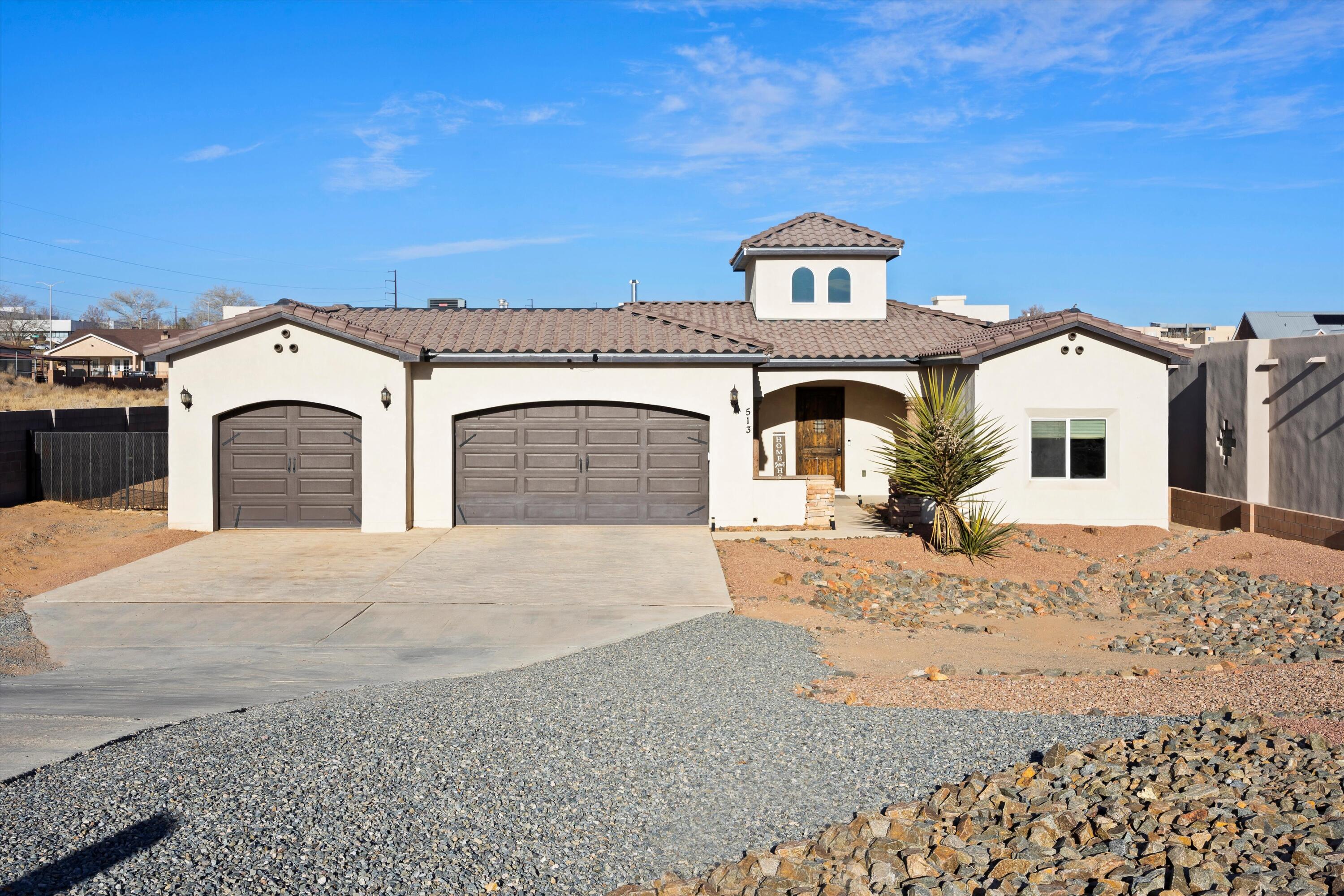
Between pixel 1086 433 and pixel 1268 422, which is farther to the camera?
pixel 1268 422

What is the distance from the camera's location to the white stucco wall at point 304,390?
17.3 m

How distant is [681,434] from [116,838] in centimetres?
1366

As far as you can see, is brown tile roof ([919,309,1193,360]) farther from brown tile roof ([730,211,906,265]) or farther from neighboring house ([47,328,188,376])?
neighboring house ([47,328,188,376])

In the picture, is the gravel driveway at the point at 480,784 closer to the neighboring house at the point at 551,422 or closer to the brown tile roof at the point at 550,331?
the neighboring house at the point at 551,422

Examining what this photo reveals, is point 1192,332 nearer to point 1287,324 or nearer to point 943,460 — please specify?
point 1287,324

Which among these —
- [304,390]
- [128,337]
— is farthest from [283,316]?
[128,337]

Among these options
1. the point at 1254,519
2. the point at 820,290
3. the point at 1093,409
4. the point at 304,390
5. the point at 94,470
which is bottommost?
the point at 1254,519

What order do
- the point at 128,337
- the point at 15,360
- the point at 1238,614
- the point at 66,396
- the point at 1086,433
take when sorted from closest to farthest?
the point at 1238,614
the point at 1086,433
the point at 66,396
the point at 15,360
the point at 128,337

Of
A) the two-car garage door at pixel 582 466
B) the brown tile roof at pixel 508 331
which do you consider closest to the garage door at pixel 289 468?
the brown tile roof at pixel 508 331

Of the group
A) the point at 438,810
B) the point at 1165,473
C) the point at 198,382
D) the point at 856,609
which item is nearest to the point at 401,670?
the point at 438,810

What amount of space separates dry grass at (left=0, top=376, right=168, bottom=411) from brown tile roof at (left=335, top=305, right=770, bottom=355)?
16.0 m

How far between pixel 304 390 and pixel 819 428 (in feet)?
34.7

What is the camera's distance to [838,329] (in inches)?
869

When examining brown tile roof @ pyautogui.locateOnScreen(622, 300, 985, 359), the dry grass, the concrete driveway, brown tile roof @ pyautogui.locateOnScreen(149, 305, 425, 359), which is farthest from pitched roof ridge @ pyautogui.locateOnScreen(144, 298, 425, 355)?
the dry grass
